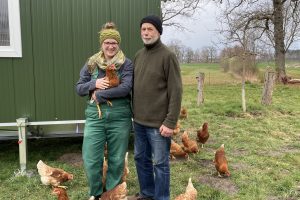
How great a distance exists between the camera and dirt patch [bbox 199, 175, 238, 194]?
16.8ft

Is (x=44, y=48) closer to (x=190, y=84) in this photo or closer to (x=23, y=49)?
(x=23, y=49)

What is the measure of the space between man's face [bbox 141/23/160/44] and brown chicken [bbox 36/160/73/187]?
214cm

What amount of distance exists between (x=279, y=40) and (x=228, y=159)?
17.3 meters

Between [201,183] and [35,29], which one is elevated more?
[35,29]

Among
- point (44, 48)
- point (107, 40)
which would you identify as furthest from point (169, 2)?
point (107, 40)

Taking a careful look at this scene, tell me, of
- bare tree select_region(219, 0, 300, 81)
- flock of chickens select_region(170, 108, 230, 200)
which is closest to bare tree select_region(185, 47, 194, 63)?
bare tree select_region(219, 0, 300, 81)

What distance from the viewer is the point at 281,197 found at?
4875 mm

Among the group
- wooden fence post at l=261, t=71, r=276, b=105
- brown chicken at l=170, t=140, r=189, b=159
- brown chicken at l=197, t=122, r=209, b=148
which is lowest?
brown chicken at l=170, t=140, r=189, b=159

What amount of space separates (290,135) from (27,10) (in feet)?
20.6

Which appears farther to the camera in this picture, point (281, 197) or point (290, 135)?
point (290, 135)

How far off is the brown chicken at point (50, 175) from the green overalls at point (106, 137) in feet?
2.66

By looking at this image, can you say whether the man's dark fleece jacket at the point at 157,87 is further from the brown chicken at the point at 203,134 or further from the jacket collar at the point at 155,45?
the brown chicken at the point at 203,134

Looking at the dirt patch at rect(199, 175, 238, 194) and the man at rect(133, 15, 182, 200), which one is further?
the dirt patch at rect(199, 175, 238, 194)

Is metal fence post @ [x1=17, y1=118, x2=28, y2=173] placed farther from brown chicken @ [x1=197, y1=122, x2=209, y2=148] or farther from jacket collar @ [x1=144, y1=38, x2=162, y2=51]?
brown chicken @ [x1=197, y1=122, x2=209, y2=148]
